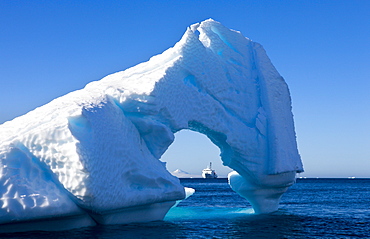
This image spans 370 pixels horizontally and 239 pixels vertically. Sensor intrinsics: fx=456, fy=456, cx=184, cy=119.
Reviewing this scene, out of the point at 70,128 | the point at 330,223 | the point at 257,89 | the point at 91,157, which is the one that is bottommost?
the point at 330,223

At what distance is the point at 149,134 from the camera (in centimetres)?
1193

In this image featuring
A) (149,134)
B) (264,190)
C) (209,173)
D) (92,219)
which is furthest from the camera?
(209,173)

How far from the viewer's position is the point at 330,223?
552 inches

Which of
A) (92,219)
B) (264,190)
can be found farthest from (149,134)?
(264,190)

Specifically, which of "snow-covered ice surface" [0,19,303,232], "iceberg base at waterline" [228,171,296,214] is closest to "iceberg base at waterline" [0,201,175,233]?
"snow-covered ice surface" [0,19,303,232]

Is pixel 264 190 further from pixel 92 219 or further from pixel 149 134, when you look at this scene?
pixel 92 219

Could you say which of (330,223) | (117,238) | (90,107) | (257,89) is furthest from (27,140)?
(330,223)

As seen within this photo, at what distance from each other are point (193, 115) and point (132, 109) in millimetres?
2161

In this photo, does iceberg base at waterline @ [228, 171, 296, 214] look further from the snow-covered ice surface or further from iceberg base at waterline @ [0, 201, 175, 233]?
iceberg base at waterline @ [0, 201, 175, 233]

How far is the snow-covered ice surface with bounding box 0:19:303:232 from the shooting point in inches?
367

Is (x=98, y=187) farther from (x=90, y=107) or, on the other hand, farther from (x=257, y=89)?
(x=257, y=89)

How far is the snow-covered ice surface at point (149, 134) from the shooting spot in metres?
9.32

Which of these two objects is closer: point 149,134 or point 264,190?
point 149,134

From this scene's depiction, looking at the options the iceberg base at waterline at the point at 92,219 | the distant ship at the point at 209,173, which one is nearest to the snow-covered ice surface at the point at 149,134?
the iceberg base at waterline at the point at 92,219
